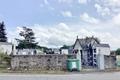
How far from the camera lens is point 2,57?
50250 millimetres

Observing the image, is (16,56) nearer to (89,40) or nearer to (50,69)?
(50,69)

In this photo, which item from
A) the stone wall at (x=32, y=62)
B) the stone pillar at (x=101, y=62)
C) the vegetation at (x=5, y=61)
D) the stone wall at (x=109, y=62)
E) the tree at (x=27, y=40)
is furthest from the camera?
the tree at (x=27, y=40)

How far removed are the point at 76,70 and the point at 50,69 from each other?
360 centimetres

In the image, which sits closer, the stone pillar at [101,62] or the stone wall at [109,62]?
the stone pillar at [101,62]

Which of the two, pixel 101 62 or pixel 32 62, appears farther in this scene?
pixel 101 62

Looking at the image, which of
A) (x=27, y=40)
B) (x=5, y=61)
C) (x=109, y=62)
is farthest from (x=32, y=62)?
(x=27, y=40)

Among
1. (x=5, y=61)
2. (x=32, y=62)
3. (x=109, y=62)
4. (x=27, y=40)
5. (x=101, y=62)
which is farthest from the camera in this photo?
(x=27, y=40)

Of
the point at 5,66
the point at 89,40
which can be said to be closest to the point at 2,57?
the point at 5,66

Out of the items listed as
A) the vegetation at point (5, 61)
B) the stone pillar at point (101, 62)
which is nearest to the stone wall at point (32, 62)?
the vegetation at point (5, 61)

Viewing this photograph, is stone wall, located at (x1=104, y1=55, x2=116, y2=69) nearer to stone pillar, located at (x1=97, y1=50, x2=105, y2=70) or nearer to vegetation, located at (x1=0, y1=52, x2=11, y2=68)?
stone pillar, located at (x1=97, y1=50, x2=105, y2=70)

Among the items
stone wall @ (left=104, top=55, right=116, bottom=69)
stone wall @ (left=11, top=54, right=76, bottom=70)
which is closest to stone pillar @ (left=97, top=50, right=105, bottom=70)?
stone wall @ (left=104, top=55, right=116, bottom=69)

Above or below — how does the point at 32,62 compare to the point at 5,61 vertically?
below

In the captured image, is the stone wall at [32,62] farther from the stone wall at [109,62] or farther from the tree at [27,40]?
the tree at [27,40]

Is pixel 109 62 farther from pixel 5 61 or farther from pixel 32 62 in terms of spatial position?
pixel 5 61
